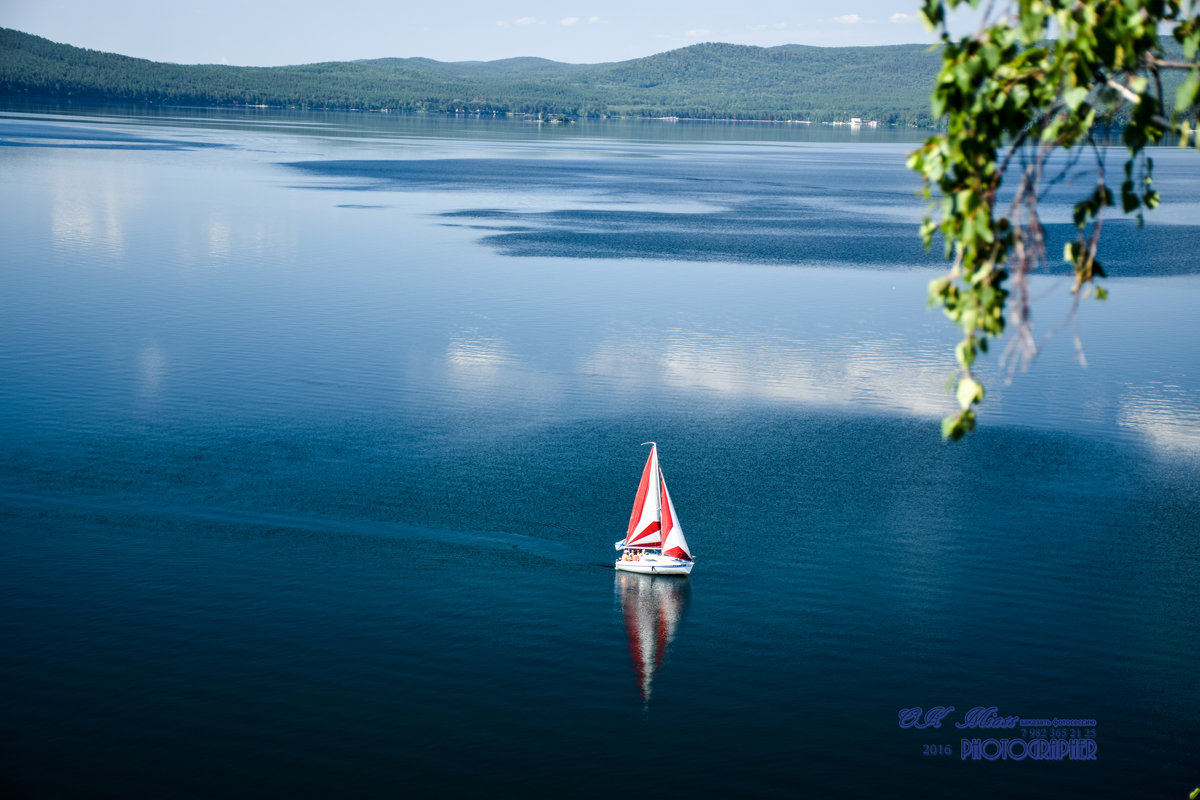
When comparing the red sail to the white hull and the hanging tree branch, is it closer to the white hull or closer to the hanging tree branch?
the white hull

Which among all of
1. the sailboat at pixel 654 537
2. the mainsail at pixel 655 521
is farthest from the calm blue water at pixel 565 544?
the mainsail at pixel 655 521

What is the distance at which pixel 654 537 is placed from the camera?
95.7 ft

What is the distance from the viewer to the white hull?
28.6m

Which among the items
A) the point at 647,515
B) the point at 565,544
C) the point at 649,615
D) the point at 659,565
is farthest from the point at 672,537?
the point at 565,544

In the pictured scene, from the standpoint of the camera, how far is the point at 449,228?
286ft

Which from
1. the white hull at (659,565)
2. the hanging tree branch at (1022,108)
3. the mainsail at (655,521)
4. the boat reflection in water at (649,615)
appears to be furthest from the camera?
the mainsail at (655,521)

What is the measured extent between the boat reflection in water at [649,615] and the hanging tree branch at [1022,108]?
1704 centimetres

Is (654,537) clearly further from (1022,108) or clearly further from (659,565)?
(1022,108)

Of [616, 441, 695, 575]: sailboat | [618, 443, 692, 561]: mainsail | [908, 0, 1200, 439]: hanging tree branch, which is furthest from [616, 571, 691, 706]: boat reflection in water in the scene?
[908, 0, 1200, 439]: hanging tree branch

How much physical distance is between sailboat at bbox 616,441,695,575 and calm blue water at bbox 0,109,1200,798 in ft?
2.33

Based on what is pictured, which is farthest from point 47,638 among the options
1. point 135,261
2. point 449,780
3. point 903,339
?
point 135,261

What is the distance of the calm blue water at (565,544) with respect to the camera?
22.2 meters

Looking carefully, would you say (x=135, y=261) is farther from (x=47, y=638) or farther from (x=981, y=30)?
(x=981, y=30)

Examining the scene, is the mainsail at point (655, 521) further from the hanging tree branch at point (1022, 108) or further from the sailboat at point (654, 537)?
the hanging tree branch at point (1022, 108)
